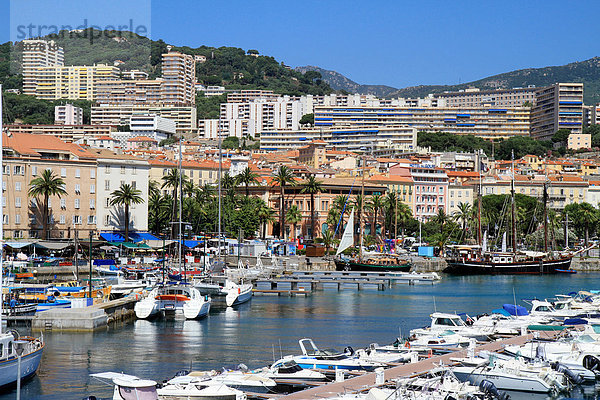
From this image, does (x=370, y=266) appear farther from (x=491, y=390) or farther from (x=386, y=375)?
(x=491, y=390)

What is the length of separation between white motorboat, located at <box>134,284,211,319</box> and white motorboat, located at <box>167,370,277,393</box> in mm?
21607

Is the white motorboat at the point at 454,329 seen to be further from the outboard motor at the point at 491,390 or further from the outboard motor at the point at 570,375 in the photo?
the outboard motor at the point at 491,390

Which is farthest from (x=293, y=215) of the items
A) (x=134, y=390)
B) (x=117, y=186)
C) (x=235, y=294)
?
(x=134, y=390)

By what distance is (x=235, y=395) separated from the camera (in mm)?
26250

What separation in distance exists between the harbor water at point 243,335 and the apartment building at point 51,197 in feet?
89.0

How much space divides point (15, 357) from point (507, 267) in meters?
73.1

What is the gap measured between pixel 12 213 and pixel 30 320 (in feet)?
116

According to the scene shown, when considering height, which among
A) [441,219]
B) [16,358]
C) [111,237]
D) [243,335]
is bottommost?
[243,335]

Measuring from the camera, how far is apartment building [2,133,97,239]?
78375 mm

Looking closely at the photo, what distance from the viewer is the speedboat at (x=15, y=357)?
93.4 ft

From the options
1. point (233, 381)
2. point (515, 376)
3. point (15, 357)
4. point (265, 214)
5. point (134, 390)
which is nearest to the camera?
point (134, 390)

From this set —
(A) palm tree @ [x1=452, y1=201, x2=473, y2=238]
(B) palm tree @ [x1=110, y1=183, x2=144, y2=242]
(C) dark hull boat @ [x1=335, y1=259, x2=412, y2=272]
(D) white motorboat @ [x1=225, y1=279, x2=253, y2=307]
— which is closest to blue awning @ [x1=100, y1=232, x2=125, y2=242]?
(B) palm tree @ [x1=110, y1=183, x2=144, y2=242]

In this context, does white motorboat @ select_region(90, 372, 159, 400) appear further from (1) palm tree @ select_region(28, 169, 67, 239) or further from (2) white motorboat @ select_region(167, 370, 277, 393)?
(1) palm tree @ select_region(28, 169, 67, 239)

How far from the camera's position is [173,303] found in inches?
2019
